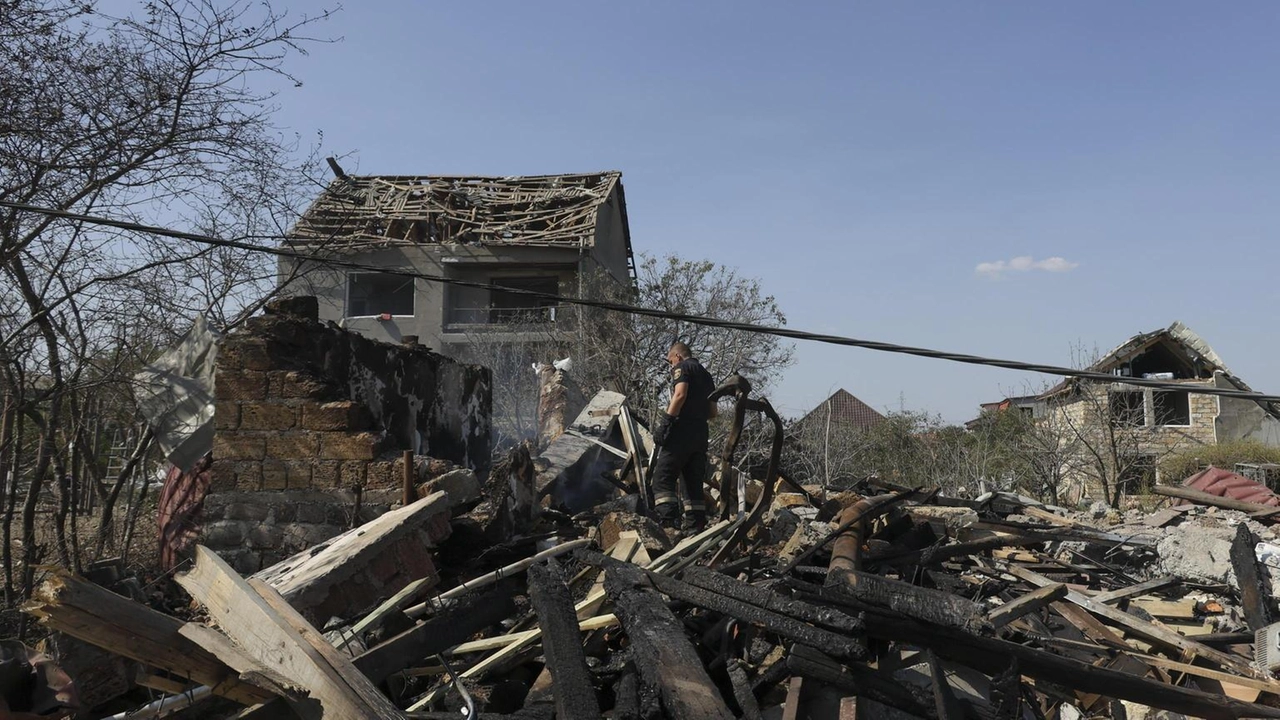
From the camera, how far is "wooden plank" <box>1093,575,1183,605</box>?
4930 millimetres

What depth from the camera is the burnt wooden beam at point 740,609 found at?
292 centimetres

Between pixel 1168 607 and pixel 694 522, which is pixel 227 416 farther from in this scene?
pixel 1168 607

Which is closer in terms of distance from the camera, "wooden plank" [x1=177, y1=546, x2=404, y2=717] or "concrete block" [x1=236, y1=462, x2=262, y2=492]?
"wooden plank" [x1=177, y1=546, x2=404, y2=717]

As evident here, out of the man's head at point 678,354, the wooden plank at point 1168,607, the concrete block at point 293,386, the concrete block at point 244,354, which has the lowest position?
the wooden plank at point 1168,607

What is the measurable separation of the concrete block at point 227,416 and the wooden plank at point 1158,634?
4630 millimetres

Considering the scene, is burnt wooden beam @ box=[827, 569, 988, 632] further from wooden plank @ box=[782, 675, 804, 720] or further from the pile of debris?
wooden plank @ box=[782, 675, 804, 720]

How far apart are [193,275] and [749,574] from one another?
5.09 m

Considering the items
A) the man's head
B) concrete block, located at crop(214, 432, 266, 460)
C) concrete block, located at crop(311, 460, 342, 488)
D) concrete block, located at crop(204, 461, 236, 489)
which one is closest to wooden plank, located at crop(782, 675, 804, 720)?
concrete block, located at crop(311, 460, 342, 488)

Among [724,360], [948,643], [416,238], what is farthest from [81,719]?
[416,238]

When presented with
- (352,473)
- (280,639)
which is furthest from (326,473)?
(280,639)

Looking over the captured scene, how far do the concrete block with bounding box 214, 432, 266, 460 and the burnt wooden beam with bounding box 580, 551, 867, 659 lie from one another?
2.00 m

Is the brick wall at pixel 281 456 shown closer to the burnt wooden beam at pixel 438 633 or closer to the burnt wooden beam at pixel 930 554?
the burnt wooden beam at pixel 438 633

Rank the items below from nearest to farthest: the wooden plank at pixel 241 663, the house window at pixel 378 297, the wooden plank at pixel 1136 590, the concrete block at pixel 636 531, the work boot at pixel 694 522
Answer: the wooden plank at pixel 241 663 < the concrete block at pixel 636 531 < the wooden plank at pixel 1136 590 < the work boot at pixel 694 522 < the house window at pixel 378 297

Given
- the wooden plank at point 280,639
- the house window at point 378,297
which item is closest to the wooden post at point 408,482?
the wooden plank at point 280,639
